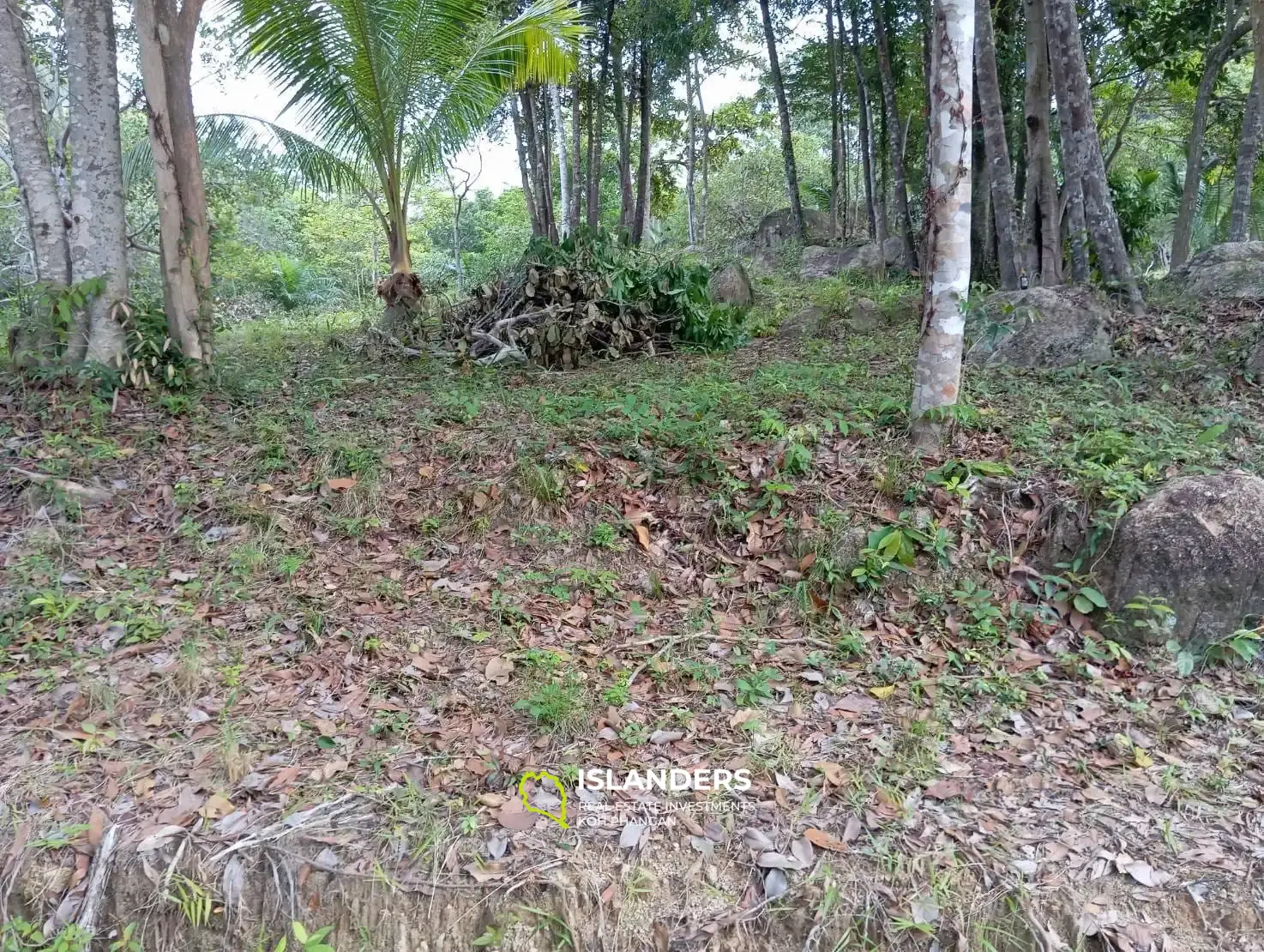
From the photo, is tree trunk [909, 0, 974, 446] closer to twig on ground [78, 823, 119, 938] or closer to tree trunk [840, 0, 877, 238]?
twig on ground [78, 823, 119, 938]

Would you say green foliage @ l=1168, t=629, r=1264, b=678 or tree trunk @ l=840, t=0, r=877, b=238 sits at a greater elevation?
tree trunk @ l=840, t=0, r=877, b=238

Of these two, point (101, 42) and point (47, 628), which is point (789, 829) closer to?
point (47, 628)

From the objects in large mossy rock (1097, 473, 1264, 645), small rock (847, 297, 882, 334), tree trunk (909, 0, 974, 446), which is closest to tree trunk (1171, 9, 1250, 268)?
small rock (847, 297, 882, 334)

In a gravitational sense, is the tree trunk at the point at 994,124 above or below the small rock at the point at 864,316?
above

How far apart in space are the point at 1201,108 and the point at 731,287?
7.41 m

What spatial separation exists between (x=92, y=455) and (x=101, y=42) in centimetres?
329

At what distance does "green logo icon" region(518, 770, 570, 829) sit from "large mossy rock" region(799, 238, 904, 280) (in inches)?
434

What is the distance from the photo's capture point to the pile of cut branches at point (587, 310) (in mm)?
7500

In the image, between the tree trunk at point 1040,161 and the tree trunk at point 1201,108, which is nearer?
the tree trunk at point 1040,161

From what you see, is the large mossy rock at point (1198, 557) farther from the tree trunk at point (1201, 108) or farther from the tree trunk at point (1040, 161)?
the tree trunk at point (1201, 108)

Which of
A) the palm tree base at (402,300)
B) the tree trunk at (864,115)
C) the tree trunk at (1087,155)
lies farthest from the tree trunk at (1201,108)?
the palm tree base at (402,300)

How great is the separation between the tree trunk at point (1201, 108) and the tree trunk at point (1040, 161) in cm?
421

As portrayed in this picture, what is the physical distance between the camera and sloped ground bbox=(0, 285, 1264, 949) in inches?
102

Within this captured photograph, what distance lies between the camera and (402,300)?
8344 millimetres
